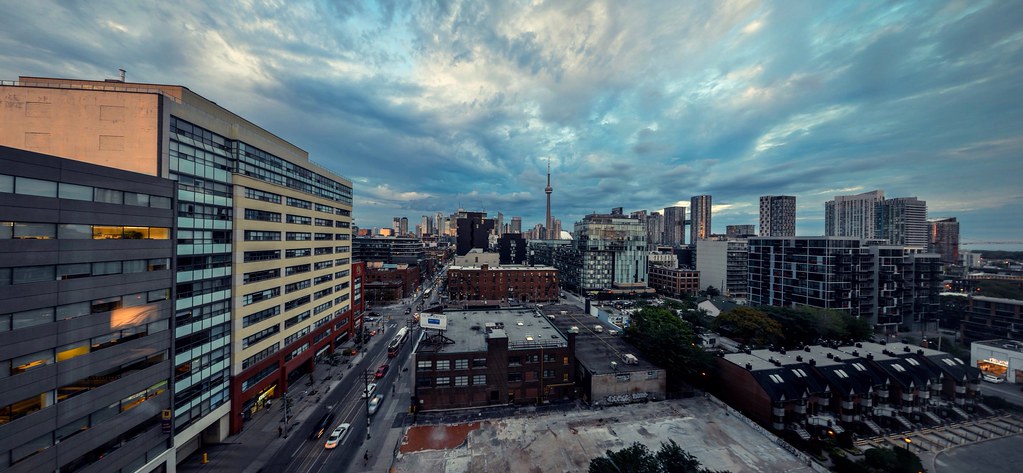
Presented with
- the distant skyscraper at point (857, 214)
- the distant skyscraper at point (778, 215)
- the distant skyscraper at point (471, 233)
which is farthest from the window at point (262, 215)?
the distant skyscraper at point (857, 214)

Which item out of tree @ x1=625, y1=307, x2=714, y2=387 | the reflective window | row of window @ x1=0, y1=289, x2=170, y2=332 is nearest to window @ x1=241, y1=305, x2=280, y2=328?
row of window @ x1=0, y1=289, x2=170, y2=332

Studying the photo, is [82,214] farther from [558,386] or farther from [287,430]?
[558,386]

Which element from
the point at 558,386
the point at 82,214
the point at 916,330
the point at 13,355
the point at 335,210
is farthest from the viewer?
the point at 916,330

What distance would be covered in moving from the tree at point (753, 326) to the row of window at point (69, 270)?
90783mm

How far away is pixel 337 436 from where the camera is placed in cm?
3650

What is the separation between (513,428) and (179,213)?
43587mm

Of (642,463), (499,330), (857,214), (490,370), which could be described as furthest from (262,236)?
(857,214)

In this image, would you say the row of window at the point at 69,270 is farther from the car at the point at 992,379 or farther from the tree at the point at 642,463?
the car at the point at 992,379

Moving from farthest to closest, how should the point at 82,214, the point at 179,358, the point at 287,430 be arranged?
the point at 287,430
the point at 179,358
the point at 82,214

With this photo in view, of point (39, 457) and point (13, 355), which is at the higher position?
point (13, 355)

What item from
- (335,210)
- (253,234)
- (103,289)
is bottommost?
(103,289)

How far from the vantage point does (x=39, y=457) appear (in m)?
21.1

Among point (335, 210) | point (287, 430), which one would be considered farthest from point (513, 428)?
point (335, 210)

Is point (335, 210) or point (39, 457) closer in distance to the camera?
point (39, 457)
